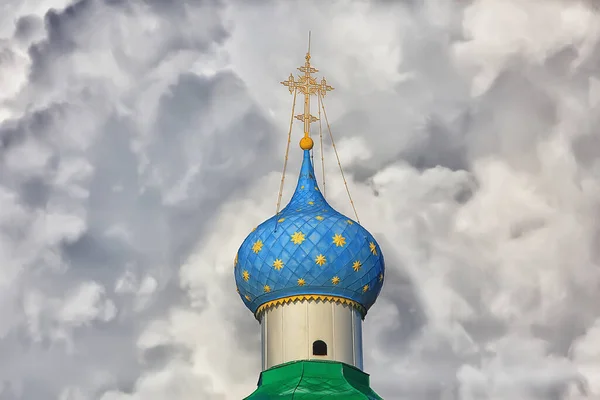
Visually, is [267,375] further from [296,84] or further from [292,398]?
[296,84]

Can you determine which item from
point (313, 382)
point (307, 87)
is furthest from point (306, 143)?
point (313, 382)

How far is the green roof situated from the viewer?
23688mm

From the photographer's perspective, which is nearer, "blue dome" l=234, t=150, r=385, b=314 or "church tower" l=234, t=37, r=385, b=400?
"church tower" l=234, t=37, r=385, b=400

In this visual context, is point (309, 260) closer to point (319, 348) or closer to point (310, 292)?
point (310, 292)

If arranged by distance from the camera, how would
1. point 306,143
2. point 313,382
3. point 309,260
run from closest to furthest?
point 313,382 < point 309,260 < point 306,143

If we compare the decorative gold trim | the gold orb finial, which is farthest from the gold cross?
the decorative gold trim

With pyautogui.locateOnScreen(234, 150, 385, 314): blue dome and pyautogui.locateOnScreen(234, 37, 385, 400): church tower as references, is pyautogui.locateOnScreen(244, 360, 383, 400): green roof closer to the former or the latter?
pyautogui.locateOnScreen(234, 37, 385, 400): church tower

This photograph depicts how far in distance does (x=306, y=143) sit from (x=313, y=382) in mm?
5462

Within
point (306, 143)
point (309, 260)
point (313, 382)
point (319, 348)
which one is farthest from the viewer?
point (306, 143)

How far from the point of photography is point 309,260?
25.1 m

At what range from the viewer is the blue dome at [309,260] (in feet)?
82.6

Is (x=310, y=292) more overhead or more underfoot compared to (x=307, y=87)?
more underfoot

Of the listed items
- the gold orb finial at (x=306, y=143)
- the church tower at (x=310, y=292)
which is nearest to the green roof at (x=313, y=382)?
the church tower at (x=310, y=292)

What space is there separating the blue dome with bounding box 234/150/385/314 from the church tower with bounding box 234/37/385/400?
20 millimetres
